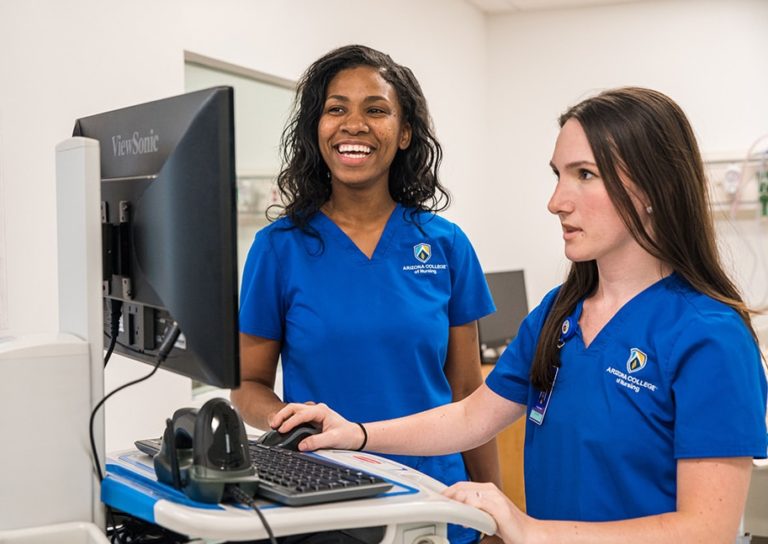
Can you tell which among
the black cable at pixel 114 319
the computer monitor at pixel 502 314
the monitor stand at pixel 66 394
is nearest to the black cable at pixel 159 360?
the monitor stand at pixel 66 394

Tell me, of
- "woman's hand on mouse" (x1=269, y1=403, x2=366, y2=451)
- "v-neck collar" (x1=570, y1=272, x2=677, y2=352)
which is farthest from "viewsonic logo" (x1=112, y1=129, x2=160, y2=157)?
"v-neck collar" (x1=570, y1=272, x2=677, y2=352)

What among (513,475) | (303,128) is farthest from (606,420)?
(513,475)

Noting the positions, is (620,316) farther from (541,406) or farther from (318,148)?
(318,148)

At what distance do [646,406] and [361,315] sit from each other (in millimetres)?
609

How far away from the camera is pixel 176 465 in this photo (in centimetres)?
102

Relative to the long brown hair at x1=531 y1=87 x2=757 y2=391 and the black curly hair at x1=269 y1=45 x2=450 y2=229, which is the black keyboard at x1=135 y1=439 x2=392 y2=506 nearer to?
the long brown hair at x1=531 y1=87 x2=757 y2=391

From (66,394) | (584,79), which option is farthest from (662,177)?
(584,79)

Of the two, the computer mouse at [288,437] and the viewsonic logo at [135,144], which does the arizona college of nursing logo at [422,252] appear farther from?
the viewsonic logo at [135,144]

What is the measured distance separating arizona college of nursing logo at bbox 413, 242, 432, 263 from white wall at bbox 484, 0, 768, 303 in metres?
2.93

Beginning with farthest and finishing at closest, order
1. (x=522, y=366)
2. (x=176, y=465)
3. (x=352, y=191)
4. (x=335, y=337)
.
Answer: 1. (x=352, y=191)
2. (x=335, y=337)
3. (x=522, y=366)
4. (x=176, y=465)

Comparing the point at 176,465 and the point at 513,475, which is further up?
the point at 176,465

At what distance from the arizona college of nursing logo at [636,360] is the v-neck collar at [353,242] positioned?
622 millimetres

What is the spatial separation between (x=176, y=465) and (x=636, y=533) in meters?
0.56

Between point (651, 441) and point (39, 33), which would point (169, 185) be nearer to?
point (651, 441)
